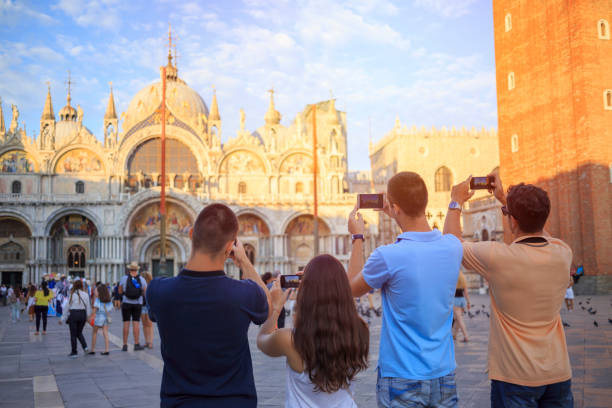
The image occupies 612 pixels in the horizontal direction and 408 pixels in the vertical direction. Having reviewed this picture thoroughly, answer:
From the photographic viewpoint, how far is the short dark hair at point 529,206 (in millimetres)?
3461

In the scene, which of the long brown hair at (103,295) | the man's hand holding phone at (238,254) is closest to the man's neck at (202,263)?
the man's hand holding phone at (238,254)

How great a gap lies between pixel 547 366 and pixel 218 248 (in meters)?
2.07

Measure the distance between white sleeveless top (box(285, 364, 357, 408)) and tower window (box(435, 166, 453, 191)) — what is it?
46129mm

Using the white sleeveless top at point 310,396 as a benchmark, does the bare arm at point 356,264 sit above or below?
above

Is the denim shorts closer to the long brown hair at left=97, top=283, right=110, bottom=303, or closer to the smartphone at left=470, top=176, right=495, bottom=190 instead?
the long brown hair at left=97, top=283, right=110, bottom=303

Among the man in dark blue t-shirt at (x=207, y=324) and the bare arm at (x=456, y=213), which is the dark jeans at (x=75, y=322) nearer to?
→ the man in dark blue t-shirt at (x=207, y=324)

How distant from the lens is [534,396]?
10.9ft

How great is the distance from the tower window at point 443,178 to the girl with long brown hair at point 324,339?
46.2m

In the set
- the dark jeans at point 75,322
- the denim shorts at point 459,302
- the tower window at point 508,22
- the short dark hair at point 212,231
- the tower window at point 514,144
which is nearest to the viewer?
the short dark hair at point 212,231

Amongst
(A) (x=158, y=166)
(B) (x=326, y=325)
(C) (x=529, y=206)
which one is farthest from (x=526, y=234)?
(A) (x=158, y=166)

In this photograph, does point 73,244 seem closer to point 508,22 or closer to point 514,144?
point 514,144

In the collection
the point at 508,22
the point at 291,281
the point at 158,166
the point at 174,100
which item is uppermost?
the point at 174,100

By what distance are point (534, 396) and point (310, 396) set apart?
136 cm

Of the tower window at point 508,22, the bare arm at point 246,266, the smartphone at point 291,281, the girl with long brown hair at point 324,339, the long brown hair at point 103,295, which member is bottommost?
the long brown hair at point 103,295
